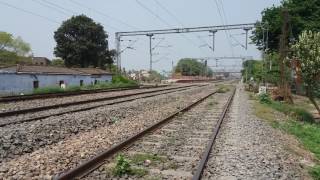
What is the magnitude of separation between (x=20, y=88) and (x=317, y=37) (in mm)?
29687

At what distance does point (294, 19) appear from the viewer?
174 feet

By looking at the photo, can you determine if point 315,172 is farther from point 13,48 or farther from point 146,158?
point 13,48

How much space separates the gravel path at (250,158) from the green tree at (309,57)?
1427 centimetres

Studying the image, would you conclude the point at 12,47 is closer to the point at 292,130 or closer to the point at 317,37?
the point at 317,37

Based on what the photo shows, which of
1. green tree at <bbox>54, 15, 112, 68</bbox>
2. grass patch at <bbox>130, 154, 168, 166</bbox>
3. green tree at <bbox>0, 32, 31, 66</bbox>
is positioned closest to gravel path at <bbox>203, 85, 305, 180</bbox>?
grass patch at <bbox>130, 154, 168, 166</bbox>

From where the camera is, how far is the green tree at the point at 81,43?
8650 centimetres

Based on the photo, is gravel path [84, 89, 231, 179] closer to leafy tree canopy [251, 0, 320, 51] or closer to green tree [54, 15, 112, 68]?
leafy tree canopy [251, 0, 320, 51]

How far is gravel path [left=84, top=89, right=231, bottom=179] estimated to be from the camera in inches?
324

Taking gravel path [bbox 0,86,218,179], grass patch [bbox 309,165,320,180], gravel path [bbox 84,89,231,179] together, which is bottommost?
grass patch [bbox 309,165,320,180]

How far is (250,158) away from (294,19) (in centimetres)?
4659

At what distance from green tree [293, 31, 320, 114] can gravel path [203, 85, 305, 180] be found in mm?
14269

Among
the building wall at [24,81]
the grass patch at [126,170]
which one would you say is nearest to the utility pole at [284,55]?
the building wall at [24,81]

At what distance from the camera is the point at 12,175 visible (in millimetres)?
7688

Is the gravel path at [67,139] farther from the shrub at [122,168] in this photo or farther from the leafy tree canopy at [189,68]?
the leafy tree canopy at [189,68]
